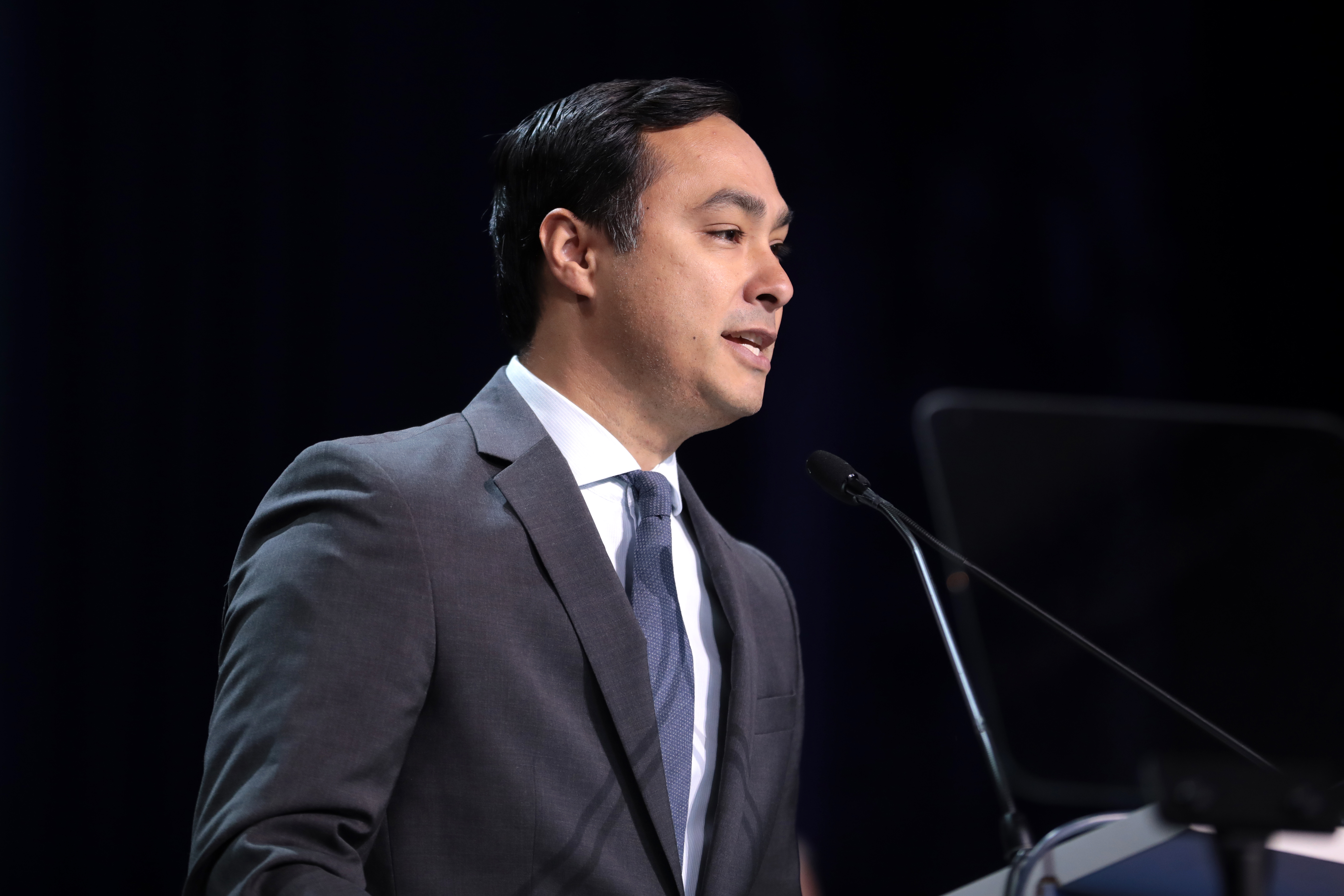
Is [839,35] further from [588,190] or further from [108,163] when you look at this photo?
[108,163]

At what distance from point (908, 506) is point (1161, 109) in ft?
4.12

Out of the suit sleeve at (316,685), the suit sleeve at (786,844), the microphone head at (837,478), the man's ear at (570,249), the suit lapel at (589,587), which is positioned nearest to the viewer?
the suit sleeve at (316,685)

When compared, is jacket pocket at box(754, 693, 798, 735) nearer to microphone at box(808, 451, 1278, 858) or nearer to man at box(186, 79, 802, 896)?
man at box(186, 79, 802, 896)

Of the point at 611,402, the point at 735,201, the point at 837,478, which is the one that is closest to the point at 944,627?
the point at 837,478

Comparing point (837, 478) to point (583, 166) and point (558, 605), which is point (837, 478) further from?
point (583, 166)

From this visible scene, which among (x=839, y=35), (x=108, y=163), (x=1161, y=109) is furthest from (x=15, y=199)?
(x=1161, y=109)

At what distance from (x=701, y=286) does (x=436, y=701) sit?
2.11 feet

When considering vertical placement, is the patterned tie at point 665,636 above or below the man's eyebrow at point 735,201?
below

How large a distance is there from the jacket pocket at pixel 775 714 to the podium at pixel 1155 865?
390 millimetres

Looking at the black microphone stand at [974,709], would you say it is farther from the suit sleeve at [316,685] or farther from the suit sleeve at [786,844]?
the suit sleeve at [316,685]

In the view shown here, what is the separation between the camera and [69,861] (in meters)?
2.00

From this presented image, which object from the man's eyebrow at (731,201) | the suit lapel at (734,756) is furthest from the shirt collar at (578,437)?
the man's eyebrow at (731,201)

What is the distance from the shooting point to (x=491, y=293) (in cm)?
241

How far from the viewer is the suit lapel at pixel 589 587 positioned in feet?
4.05
